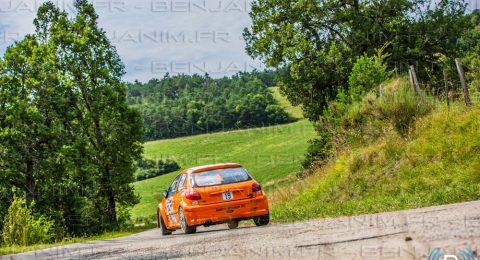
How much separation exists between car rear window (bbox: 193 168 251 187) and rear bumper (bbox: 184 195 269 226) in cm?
59

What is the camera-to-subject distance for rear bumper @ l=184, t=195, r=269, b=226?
13.9 metres

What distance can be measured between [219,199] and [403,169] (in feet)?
19.0

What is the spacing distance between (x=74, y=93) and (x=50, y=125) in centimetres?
295

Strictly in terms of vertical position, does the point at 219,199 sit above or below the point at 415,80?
below

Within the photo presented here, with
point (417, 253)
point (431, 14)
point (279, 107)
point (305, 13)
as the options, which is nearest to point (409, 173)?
point (417, 253)

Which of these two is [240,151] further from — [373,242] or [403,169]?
[373,242]

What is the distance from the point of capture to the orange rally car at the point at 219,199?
13914mm

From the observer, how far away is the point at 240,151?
4045 inches

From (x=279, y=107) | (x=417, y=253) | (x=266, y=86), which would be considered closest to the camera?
(x=417, y=253)

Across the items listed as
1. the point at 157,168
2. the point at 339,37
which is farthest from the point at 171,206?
the point at 157,168

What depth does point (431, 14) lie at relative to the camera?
41.2 m

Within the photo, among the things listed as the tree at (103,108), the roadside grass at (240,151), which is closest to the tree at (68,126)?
the tree at (103,108)

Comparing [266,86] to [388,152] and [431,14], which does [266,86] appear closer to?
[431,14]

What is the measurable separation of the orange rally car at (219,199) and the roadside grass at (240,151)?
6078cm
